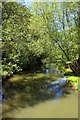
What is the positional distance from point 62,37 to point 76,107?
4263 mm

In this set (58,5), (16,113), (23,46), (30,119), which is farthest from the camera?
(23,46)

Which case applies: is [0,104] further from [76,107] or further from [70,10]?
[70,10]

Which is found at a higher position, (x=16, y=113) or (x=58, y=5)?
(x=58, y=5)

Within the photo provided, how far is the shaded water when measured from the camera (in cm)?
911

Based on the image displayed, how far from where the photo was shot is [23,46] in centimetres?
1917

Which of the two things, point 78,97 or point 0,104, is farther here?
point 78,97

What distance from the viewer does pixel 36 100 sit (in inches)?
442

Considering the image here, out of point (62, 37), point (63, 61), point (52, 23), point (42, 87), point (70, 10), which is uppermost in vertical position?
point (70, 10)

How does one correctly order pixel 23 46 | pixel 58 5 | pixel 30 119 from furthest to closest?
pixel 23 46 → pixel 58 5 → pixel 30 119

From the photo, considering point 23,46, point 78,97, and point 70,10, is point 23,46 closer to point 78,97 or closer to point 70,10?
point 70,10

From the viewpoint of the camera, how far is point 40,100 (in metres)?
11.1

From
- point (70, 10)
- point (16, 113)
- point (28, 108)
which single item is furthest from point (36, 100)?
point (70, 10)

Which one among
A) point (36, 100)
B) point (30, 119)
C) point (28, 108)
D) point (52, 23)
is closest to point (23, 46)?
point (52, 23)

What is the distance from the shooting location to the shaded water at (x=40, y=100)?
9.11 metres
